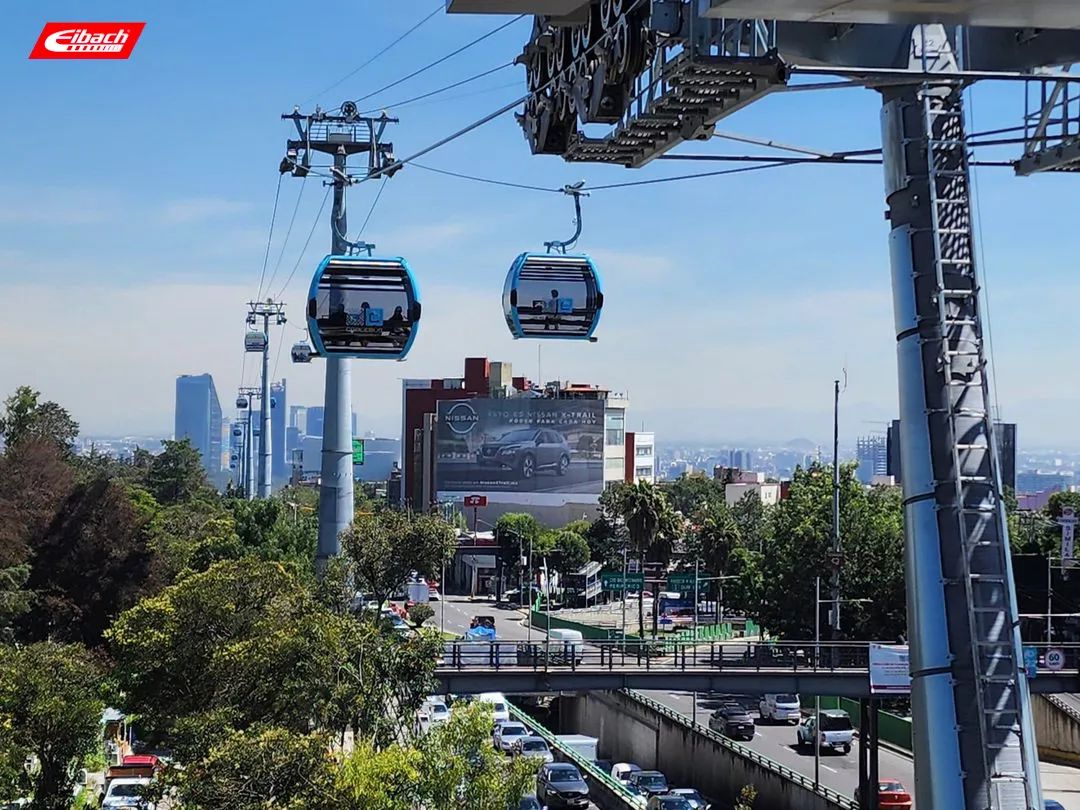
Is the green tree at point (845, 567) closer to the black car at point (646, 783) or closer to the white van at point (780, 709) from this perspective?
the white van at point (780, 709)

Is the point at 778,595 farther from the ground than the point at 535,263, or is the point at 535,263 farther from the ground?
the point at 535,263

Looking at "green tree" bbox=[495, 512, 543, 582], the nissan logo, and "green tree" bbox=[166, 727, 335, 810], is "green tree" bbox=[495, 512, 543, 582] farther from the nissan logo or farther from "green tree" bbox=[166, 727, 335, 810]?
"green tree" bbox=[166, 727, 335, 810]

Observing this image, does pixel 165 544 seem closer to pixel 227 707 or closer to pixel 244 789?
pixel 227 707

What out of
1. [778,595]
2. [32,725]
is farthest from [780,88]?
[778,595]

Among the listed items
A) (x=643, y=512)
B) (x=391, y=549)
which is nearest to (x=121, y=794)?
(x=391, y=549)

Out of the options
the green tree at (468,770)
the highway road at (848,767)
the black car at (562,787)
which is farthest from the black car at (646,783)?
the green tree at (468,770)

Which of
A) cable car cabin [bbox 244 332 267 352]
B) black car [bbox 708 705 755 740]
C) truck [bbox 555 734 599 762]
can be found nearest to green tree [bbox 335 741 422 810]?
truck [bbox 555 734 599 762]
